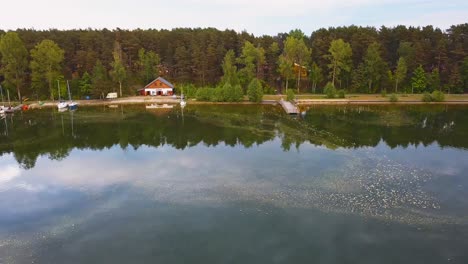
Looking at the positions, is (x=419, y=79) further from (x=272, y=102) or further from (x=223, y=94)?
(x=223, y=94)

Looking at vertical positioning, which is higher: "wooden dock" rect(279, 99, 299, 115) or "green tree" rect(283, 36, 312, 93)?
"green tree" rect(283, 36, 312, 93)

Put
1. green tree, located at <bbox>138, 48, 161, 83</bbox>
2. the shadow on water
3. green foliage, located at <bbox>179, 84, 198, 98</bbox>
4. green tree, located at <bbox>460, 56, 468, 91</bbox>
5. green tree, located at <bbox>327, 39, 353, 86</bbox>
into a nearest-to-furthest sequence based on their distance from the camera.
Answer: the shadow on water < green tree, located at <bbox>460, 56, 468, 91</bbox> < green tree, located at <bbox>327, 39, 353, 86</bbox> < green foliage, located at <bbox>179, 84, 198, 98</bbox> < green tree, located at <bbox>138, 48, 161, 83</bbox>

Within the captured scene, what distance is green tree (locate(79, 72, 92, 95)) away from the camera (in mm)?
61125

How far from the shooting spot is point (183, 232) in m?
17.3

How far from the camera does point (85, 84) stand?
61.2 meters

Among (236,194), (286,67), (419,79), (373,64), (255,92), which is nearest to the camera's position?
(236,194)

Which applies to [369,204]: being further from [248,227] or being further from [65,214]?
[65,214]

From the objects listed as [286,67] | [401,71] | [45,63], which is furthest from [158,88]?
[401,71]

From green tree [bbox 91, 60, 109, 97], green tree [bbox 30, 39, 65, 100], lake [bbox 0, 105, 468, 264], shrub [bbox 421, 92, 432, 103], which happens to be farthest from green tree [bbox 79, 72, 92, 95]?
shrub [bbox 421, 92, 432, 103]

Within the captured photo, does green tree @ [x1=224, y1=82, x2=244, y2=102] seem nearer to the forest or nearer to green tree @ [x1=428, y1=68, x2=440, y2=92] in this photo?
the forest

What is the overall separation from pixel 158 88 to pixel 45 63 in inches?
705

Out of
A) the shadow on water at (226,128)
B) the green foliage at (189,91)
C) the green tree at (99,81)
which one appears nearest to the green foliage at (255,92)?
the shadow on water at (226,128)

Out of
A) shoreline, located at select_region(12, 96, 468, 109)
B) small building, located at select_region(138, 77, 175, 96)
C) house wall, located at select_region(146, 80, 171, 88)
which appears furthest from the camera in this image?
small building, located at select_region(138, 77, 175, 96)

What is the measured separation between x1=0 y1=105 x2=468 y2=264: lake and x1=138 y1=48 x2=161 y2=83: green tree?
29.3 m
